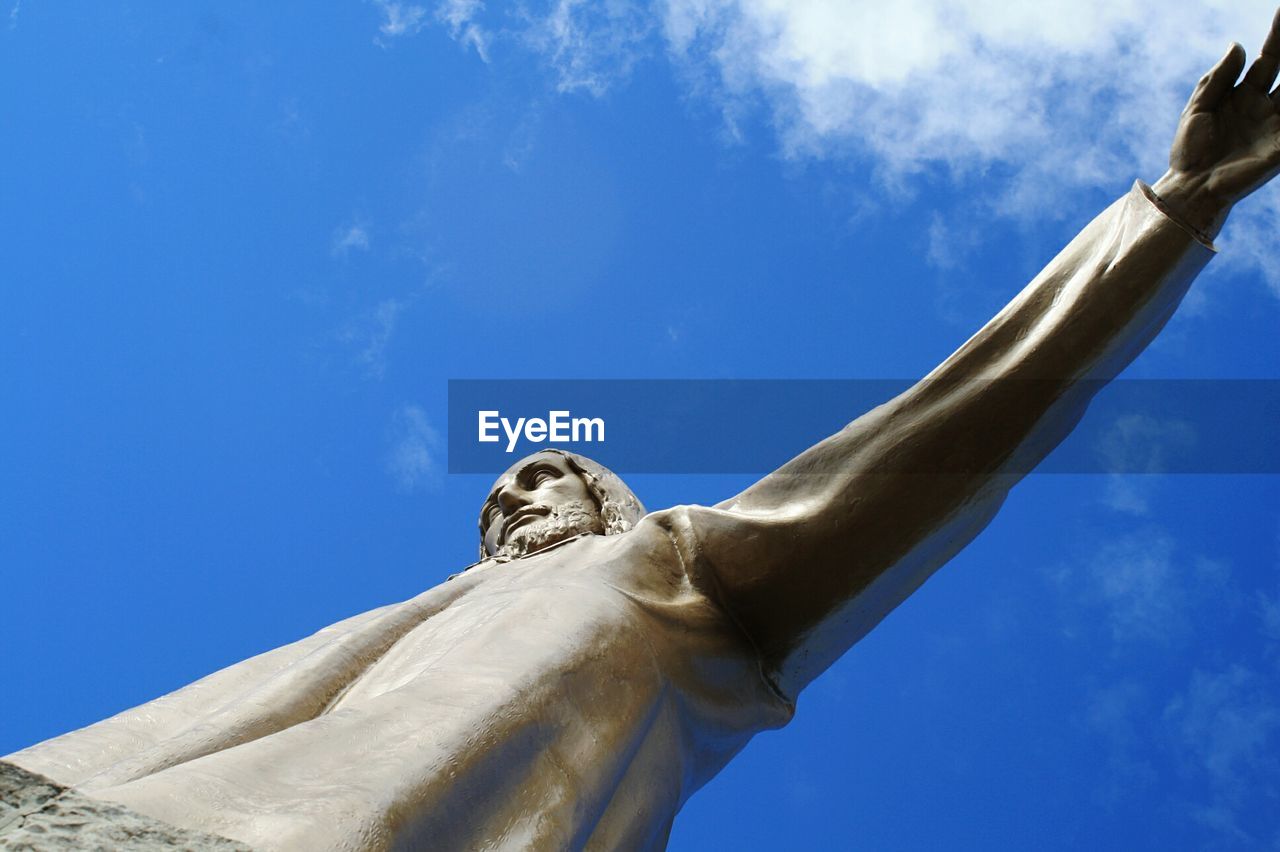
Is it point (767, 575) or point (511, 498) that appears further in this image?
point (511, 498)

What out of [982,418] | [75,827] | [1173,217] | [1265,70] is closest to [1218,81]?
[1265,70]

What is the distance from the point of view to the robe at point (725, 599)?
4.65 m

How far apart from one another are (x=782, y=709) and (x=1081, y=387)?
1.67 meters

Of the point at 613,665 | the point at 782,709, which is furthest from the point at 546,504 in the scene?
the point at 613,665

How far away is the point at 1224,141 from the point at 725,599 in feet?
8.25

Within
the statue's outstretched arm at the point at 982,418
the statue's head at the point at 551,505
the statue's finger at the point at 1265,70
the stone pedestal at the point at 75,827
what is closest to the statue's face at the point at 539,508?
the statue's head at the point at 551,505

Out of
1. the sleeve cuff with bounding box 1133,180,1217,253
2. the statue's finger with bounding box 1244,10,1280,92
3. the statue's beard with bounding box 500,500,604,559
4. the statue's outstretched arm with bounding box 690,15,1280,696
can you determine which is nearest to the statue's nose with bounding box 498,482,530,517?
the statue's beard with bounding box 500,500,604,559

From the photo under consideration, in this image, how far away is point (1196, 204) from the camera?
18.0 feet

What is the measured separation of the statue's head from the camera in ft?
24.3

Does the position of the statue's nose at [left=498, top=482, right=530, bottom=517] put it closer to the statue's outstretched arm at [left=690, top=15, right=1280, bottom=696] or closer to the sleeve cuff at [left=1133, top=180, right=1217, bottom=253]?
the statue's outstretched arm at [left=690, top=15, right=1280, bottom=696]

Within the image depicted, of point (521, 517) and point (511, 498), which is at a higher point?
point (511, 498)

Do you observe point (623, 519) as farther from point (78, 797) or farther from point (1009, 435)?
point (78, 797)

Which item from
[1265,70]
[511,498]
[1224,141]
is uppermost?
[511,498]

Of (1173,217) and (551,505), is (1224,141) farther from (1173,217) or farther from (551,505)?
(551,505)
